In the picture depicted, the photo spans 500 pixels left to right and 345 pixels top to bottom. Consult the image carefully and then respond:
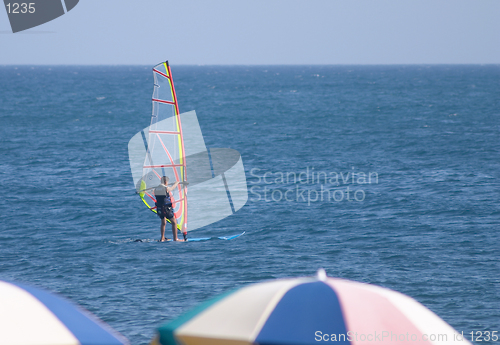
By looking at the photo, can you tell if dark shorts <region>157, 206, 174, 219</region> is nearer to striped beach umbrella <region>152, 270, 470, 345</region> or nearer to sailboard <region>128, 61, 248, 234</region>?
sailboard <region>128, 61, 248, 234</region>

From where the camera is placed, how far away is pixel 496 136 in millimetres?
41469

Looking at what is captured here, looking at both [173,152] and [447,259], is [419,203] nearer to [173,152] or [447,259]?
[447,259]

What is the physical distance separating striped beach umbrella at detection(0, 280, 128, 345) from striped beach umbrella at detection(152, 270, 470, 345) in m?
0.53

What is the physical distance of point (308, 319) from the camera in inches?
179

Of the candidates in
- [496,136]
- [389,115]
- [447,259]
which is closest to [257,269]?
Result: [447,259]

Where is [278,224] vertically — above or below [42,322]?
below

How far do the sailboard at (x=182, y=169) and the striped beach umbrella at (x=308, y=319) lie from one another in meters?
9.31

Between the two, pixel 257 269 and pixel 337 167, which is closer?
pixel 257 269

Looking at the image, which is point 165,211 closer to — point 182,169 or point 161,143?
point 182,169

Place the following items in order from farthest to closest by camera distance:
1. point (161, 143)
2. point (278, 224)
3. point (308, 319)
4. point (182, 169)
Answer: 1. point (278, 224)
2. point (182, 169)
3. point (161, 143)
4. point (308, 319)

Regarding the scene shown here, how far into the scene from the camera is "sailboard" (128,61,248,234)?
48.2 ft

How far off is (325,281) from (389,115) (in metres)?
57.9

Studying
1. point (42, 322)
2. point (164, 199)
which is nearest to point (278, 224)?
point (164, 199)

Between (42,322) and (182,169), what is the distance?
11.0 meters
